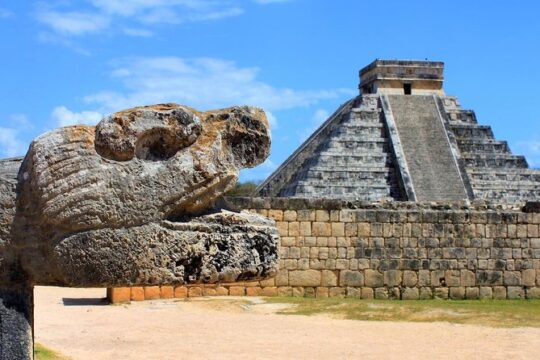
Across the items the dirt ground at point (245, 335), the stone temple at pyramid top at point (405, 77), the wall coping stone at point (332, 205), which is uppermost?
the stone temple at pyramid top at point (405, 77)

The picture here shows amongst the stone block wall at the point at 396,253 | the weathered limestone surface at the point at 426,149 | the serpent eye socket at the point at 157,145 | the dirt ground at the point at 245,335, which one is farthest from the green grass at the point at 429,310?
the weathered limestone surface at the point at 426,149

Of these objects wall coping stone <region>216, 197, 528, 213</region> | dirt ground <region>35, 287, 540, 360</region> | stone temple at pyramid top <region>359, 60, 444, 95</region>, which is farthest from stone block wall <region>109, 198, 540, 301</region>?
stone temple at pyramid top <region>359, 60, 444, 95</region>

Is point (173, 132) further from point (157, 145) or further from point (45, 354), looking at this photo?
point (45, 354)

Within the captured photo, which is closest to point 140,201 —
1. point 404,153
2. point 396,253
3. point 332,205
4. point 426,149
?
point 332,205

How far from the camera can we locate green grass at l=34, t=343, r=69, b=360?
32.4 ft

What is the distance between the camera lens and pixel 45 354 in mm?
10188

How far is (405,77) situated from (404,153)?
221 inches

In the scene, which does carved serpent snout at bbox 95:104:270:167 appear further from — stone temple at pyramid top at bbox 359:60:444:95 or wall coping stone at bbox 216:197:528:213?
stone temple at pyramid top at bbox 359:60:444:95

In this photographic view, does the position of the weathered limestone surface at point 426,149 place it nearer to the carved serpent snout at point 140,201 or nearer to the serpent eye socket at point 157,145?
the carved serpent snout at point 140,201

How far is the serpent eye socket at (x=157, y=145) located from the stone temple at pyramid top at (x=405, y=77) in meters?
35.3

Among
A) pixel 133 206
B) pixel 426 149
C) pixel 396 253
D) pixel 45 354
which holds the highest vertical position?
pixel 426 149

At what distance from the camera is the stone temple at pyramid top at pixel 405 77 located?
126 feet

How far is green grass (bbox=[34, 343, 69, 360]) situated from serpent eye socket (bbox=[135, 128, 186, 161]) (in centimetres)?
698

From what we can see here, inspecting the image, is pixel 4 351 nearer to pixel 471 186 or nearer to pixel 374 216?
pixel 374 216
